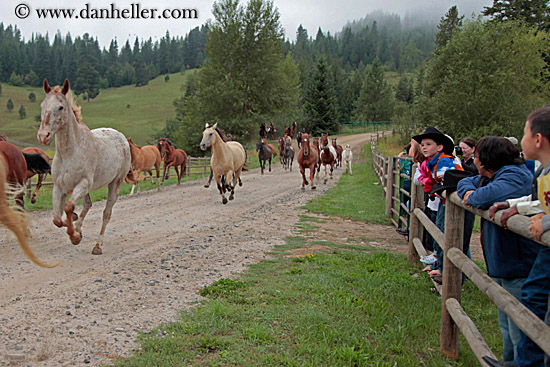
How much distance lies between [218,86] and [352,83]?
55.7 meters

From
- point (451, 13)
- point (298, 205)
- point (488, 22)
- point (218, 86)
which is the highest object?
point (451, 13)

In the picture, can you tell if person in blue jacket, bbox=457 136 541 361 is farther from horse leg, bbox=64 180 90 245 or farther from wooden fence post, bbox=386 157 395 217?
wooden fence post, bbox=386 157 395 217

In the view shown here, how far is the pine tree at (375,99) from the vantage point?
8019cm

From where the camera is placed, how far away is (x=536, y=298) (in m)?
2.46

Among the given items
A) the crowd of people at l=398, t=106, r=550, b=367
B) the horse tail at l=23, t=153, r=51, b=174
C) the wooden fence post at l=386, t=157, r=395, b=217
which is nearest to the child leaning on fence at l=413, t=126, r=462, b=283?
the crowd of people at l=398, t=106, r=550, b=367

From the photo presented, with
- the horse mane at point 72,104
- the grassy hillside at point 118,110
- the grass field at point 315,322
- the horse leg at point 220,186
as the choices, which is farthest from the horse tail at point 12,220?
the grassy hillside at point 118,110

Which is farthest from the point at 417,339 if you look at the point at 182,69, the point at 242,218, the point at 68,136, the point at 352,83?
the point at 182,69

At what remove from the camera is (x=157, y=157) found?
1894cm

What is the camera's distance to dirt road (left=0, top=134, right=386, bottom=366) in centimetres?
361

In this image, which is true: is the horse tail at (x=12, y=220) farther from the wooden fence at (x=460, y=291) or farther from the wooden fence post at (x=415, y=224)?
the wooden fence post at (x=415, y=224)

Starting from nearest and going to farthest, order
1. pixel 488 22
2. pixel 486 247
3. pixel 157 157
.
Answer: pixel 486 247 → pixel 157 157 → pixel 488 22

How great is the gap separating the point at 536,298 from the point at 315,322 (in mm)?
2146

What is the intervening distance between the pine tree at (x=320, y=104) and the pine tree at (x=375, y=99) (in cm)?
1952

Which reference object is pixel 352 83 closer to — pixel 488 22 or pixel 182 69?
pixel 488 22
